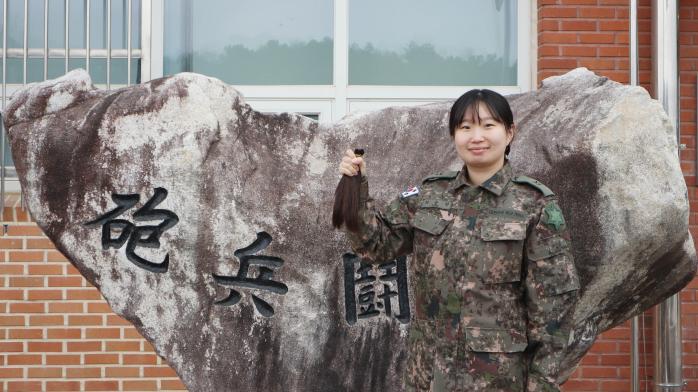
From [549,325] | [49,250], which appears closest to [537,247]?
[549,325]

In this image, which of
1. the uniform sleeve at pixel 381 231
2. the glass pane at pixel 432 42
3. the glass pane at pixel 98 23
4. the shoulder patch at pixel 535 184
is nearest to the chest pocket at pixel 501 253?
the shoulder patch at pixel 535 184

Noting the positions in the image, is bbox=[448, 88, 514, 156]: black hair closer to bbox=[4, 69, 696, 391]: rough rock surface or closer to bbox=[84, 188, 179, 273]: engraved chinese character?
bbox=[4, 69, 696, 391]: rough rock surface

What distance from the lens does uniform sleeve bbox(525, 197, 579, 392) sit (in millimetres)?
2240

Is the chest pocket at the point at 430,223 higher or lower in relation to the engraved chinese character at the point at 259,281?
higher

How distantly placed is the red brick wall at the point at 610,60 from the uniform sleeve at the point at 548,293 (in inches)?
102

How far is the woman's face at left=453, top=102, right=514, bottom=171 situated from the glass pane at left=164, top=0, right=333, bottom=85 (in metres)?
2.52

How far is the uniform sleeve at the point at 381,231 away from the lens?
7.97ft

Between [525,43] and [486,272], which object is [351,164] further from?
[525,43]

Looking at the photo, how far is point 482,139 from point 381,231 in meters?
0.37

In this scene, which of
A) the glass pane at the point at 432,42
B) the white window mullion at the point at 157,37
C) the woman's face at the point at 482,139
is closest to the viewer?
the woman's face at the point at 482,139

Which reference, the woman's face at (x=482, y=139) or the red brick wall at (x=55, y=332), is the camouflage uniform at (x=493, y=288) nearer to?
the woman's face at (x=482, y=139)

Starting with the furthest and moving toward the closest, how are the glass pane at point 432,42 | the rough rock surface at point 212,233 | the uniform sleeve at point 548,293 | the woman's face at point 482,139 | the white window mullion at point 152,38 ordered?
the glass pane at point 432,42
the white window mullion at point 152,38
the rough rock surface at point 212,233
the woman's face at point 482,139
the uniform sleeve at point 548,293

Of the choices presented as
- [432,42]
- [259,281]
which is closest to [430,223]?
[259,281]

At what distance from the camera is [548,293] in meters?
2.24
